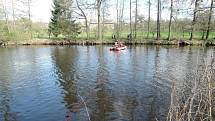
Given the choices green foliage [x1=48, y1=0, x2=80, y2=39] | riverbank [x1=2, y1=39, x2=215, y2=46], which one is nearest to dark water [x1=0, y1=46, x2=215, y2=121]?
riverbank [x1=2, y1=39, x2=215, y2=46]

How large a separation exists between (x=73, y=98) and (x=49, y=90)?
2829 millimetres

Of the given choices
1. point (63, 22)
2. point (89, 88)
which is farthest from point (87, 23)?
point (89, 88)

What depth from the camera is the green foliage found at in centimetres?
6275

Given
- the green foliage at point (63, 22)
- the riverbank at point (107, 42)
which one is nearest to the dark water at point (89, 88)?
the riverbank at point (107, 42)

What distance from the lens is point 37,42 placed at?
58781 millimetres

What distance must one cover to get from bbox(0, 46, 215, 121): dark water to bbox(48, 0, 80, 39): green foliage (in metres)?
29.8

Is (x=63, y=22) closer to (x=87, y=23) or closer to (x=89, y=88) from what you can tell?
(x=87, y=23)

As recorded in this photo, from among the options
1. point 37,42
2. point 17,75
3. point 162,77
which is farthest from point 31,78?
point 37,42

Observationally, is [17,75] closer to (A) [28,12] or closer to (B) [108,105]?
(B) [108,105]

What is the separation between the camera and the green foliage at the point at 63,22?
6275 centimetres

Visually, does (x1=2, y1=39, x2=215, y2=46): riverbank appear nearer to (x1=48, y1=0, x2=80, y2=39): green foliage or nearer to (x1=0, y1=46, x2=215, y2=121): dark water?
(x1=48, y1=0, x2=80, y2=39): green foliage

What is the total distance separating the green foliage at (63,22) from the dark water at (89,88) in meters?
29.8

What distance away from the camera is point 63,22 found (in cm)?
6444

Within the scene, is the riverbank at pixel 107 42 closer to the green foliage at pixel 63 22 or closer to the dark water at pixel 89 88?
the green foliage at pixel 63 22
